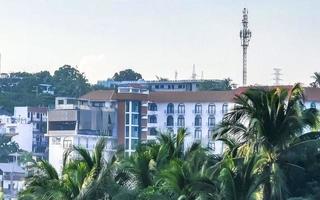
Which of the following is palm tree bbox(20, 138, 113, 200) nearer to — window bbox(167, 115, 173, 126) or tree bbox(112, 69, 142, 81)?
window bbox(167, 115, 173, 126)

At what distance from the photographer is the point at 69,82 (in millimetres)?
155625

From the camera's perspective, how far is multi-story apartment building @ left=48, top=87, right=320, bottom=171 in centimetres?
10925

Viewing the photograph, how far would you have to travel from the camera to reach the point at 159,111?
367ft

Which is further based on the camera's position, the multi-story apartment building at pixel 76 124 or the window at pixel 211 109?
the multi-story apartment building at pixel 76 124

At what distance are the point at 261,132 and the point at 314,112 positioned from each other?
1594mm

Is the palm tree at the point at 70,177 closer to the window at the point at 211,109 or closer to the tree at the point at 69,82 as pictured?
the window at the point at 211,109

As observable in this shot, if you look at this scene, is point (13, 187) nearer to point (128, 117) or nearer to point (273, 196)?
point (128, 117)

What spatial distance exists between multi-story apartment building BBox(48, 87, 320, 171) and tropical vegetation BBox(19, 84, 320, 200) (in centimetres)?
8186

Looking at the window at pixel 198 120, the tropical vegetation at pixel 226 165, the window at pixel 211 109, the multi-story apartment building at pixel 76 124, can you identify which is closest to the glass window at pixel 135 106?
the multi-story apartment building at pixel 76 124

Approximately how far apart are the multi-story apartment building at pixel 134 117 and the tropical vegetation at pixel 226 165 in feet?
269

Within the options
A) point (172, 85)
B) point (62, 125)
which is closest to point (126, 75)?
point (172, 85)

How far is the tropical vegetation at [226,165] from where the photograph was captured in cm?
2097

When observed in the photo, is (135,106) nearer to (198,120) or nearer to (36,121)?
(198,120)

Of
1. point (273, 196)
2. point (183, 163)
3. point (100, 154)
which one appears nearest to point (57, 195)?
point (100, 154)
